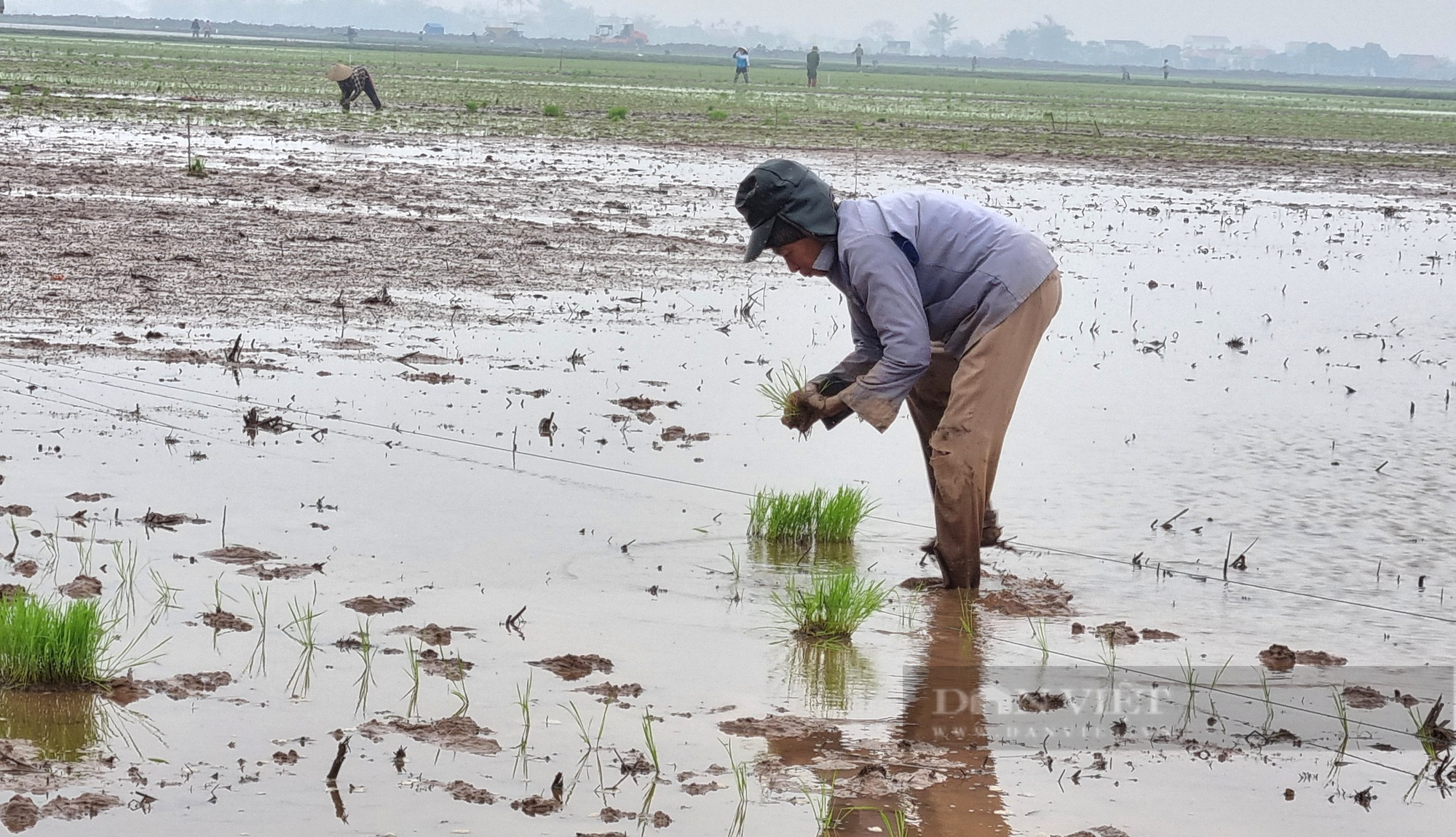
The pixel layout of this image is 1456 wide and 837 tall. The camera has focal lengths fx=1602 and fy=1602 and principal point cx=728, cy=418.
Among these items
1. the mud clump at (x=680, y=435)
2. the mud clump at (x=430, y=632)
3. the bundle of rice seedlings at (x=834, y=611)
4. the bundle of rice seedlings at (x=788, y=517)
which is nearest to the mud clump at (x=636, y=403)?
the mud clump at (x=680, y=435)

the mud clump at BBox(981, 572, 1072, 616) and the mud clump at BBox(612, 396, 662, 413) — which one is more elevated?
the mud clump at BBox(612, 396, 662, 413)

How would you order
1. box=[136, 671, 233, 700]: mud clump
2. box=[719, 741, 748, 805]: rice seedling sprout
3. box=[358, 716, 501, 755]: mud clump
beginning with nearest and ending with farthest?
box=[719, 741, 748, 805]: rice seedling sprout → box=[358, 716, 501, 755]: mud clump → box=[136, 671, 233, 700]: mud clump

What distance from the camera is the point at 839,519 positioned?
6.38 meters

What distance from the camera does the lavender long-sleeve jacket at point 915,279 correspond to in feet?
16.8

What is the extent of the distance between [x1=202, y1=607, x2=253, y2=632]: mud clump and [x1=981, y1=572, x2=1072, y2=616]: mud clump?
2.51m

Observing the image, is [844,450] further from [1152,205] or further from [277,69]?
[277,69]

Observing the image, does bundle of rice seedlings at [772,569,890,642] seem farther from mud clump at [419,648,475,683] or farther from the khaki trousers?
mud clump at [419,648,475,683]

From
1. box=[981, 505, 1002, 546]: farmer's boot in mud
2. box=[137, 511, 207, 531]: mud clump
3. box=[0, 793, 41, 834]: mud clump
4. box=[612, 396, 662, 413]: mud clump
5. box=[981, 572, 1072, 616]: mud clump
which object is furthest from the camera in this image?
box=[612, 396, 662, 413]: mud clump

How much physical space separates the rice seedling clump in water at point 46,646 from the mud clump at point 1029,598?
2.96 m

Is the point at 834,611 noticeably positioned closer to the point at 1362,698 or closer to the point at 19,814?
the point at 1362,698

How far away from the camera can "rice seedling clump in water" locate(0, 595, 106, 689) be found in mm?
4270

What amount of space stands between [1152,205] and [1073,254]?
5509mm

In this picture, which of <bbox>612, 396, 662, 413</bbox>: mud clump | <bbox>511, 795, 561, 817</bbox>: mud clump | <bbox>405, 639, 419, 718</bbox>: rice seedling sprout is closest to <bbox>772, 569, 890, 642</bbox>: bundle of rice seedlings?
<bbox>405, 639, 419, 718</bbox>: rice seedling sprout

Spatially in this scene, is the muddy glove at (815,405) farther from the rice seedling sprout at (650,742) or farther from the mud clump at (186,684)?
the mud clump at (186,684)
